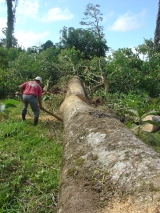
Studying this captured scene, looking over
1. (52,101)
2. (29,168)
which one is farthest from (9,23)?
(29,168)

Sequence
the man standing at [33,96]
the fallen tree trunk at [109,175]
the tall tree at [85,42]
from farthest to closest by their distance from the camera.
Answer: the tall tree at [85,42], the man standing at [33,96], the fallen tree trunk at [109,175]

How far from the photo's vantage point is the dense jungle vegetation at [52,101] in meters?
2.80

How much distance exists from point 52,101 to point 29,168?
4.12 m

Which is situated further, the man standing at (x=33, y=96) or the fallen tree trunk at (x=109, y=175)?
the man standing at (x=33, y=96)

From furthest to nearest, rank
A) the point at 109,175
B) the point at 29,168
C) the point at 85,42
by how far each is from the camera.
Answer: the point at 85,42 < the point at 29,168 < the point at 109,175

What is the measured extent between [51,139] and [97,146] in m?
2.33

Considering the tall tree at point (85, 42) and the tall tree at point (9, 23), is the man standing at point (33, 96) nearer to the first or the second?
the tall tree at point (85, 42)

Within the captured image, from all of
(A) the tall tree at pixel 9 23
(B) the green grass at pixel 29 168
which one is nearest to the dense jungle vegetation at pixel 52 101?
(B) the green grass at pixel 29 168

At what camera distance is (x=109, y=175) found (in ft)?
5.64

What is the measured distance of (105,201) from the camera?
1.50m

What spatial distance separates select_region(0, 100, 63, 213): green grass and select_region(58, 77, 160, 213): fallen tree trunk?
21.5 inches

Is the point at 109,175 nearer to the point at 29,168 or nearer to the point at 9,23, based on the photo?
the point at 29,168

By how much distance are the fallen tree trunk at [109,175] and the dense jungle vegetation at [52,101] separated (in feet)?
2.13

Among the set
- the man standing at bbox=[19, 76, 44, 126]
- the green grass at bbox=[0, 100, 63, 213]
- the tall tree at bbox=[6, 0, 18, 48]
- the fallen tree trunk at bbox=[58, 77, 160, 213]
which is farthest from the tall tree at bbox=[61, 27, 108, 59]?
the fallen tree trunk at bbox=[58, 77, 160, 213]
